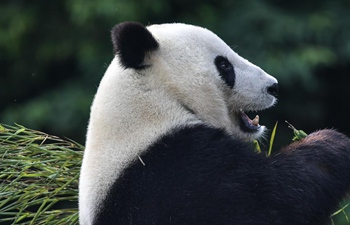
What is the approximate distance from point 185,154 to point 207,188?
0.61 feet

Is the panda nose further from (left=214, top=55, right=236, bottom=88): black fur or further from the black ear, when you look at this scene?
the black ear

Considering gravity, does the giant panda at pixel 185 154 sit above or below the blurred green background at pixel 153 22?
above

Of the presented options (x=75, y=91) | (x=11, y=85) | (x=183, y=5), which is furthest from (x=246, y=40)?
(x=11, y=85)

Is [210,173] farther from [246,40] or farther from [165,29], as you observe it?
[246,40]

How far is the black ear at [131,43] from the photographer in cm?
429

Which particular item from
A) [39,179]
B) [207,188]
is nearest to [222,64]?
[207,188]

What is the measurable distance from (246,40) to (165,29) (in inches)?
248

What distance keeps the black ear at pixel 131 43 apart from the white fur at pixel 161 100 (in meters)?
0.06

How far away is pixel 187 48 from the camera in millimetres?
4492

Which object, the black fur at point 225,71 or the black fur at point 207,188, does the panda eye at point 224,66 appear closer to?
the black fur at point 225,71

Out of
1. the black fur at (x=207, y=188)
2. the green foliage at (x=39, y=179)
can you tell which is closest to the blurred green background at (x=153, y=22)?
the green foliage at (x=39, y=179)

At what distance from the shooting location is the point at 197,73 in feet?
14.7

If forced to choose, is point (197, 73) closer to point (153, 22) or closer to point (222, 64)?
point (222, 64)

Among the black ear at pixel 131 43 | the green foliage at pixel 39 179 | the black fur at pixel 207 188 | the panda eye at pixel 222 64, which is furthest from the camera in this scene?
the green foliage at pixel 39 179
